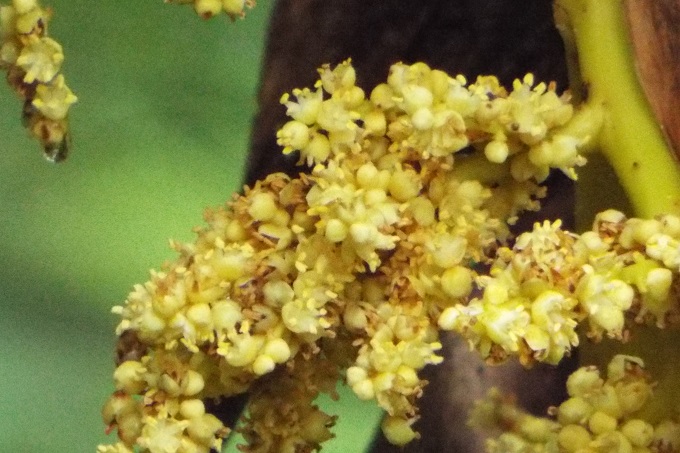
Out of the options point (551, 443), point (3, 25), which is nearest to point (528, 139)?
point (551, 443)

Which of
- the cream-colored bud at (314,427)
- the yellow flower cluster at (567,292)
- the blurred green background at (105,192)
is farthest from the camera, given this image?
the blurred green background at (105,192)

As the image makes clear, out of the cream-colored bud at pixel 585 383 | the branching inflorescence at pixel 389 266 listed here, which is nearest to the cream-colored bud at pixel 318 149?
the branching inflorescence at pixel 389 266

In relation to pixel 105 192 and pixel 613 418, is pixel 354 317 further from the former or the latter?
pixel 105 192

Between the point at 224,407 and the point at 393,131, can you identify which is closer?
the point at 393,131

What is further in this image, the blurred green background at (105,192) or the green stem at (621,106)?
the blurred green background at (105,192)

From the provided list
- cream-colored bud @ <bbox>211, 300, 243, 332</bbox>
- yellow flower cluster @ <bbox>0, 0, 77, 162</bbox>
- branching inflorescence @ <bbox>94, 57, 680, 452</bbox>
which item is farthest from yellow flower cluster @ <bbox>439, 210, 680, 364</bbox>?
yellow flower cluster @ <bbox>0, 0, 77, 162</bbox>

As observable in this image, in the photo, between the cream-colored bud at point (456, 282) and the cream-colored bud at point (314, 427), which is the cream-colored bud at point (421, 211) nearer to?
the cream-colored bud at point (456, 282)

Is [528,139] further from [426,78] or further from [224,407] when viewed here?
[224,407]

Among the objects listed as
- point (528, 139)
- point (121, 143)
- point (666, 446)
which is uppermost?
point (121, 143)
